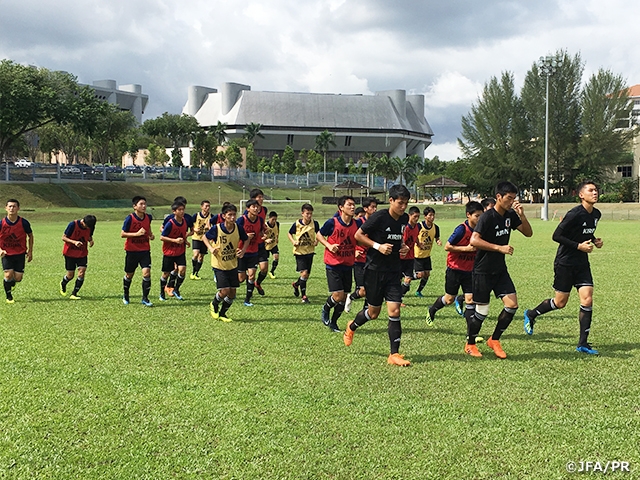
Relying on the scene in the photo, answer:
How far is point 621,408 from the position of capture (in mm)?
5602

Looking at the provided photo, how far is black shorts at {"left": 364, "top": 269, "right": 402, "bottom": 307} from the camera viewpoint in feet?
24.0

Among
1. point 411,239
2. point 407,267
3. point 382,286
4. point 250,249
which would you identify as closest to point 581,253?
point 382,286

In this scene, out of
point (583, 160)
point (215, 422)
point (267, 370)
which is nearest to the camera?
point (215, 422)

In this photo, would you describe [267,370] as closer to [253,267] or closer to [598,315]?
[253,267]

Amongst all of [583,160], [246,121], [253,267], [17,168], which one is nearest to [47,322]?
[253,267]

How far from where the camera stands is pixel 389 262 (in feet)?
24.1

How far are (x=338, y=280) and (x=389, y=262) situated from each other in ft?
6.15

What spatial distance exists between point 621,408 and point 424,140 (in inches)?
6005

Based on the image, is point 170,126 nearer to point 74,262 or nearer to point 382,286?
point 74,262

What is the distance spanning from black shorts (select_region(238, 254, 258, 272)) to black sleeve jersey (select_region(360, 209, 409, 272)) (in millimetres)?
4408

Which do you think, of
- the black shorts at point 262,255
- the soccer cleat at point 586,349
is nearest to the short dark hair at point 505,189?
the soccer cleat at point 586,349

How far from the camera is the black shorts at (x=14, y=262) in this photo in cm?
1138

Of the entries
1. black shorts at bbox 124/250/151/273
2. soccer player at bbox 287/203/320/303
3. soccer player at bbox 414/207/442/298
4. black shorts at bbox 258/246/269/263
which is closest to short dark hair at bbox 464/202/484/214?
soccer player at bbox 414/207/442/298

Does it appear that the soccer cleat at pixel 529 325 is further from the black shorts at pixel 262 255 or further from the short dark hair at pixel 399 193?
the black shorts at pixel 262 255
